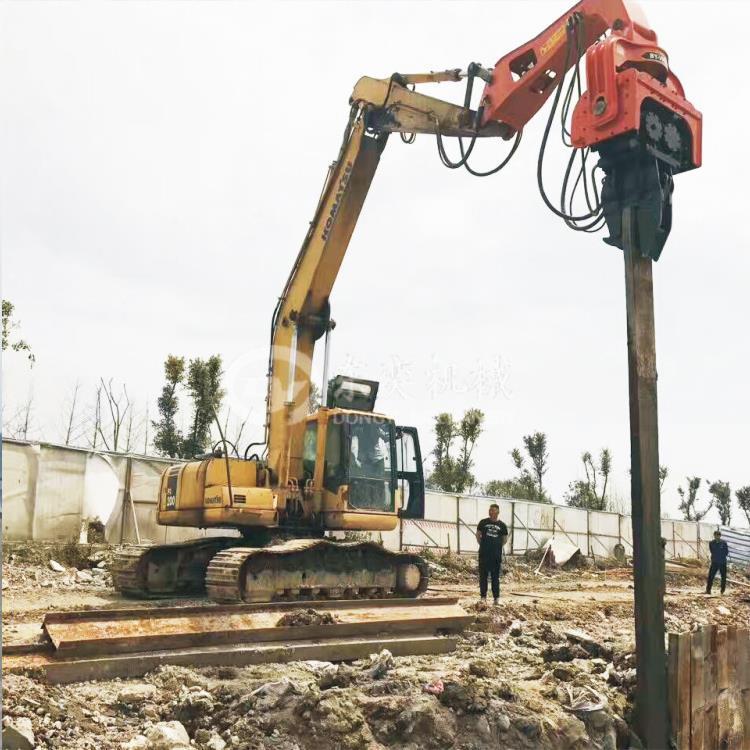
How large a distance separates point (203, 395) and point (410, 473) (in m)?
19.4

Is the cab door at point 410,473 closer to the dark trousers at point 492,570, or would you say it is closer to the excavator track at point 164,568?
the dark trousers at point 492,570

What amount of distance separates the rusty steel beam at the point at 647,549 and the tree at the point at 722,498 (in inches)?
2484

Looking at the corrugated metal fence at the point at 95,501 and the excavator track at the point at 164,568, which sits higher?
the corrugated metal fence at the point at 95,501

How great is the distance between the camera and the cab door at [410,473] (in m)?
11.8

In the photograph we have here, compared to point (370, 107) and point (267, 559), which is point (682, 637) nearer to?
point (267, 559)

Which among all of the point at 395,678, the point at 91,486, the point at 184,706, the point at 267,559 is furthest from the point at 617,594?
the point at 184,706

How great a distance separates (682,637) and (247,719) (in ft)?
9.61

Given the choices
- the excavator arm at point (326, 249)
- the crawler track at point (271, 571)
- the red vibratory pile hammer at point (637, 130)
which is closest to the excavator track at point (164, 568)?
the crawler track at point (271, 571)

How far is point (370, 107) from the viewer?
11.3 meters

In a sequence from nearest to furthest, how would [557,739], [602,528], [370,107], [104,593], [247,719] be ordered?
[247,719], [557,739], [370,107], [104,593], [602,528]

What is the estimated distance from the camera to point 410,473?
11.9 meters

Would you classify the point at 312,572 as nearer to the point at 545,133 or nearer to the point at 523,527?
the point at 545,133

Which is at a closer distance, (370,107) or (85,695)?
(85,695)

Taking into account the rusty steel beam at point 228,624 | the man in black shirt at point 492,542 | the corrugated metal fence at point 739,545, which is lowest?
the corrugated metal fence at point 739,545
